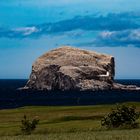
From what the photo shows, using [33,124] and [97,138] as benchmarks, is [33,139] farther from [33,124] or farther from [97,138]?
[33,124]

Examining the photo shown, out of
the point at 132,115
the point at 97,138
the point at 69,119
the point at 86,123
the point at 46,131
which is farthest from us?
the point at 69,119

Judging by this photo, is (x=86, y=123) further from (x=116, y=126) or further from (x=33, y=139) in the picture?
(x=33, y=139)

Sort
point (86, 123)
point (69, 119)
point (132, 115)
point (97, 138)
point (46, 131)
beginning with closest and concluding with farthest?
point (97, 138), point (46, 131), point (132, 115), point (86, 123), point (69, 119)

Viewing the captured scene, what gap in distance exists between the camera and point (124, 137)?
48.1 m

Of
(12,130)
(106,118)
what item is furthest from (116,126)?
(12,130)

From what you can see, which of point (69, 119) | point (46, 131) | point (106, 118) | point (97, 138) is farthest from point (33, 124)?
point (69, 119)

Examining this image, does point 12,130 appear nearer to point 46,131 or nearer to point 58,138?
point 46,131

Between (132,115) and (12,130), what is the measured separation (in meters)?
14.5

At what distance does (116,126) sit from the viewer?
206 ft

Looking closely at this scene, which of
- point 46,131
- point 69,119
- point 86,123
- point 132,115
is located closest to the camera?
point 46,131

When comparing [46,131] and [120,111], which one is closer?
[46,131]

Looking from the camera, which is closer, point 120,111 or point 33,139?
point 33,139

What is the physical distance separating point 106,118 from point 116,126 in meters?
1.52

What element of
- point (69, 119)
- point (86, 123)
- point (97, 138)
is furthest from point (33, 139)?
point (69, 119)
